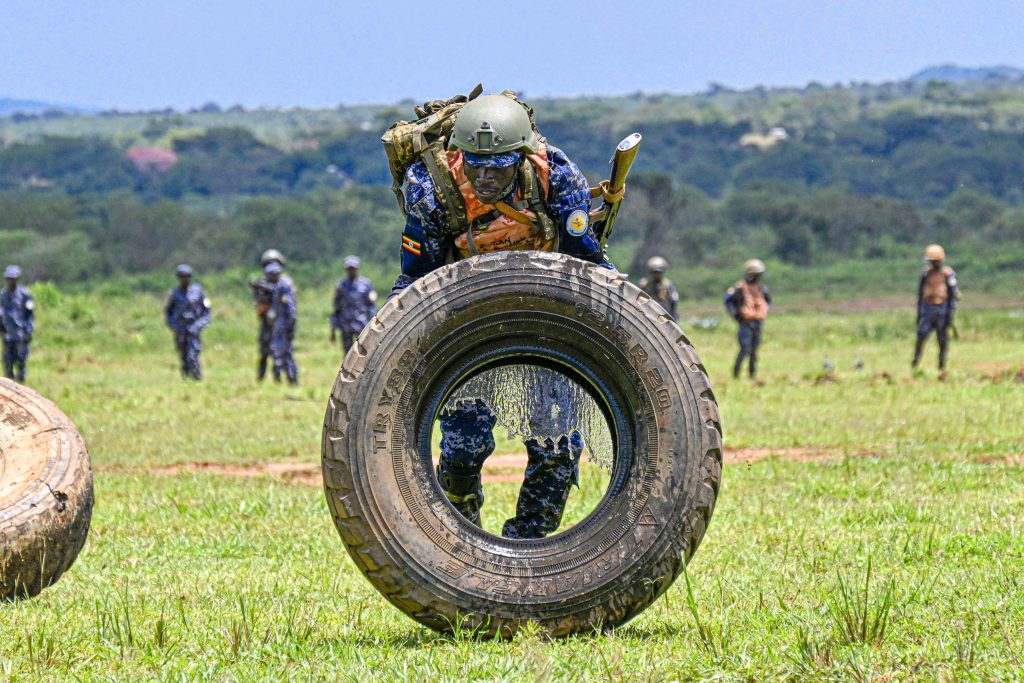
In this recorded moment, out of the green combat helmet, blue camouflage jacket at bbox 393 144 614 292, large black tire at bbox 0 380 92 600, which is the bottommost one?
large black tire at bbox 0 380 92 600

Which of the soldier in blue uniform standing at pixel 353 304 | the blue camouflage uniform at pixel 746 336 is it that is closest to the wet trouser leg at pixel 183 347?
the soldier in blue uniform standing at pixel 353 304

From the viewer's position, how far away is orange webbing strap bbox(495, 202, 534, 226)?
5.64 m

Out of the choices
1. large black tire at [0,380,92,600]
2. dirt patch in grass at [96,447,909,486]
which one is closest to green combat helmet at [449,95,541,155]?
large black tire at [0,380,92,600]

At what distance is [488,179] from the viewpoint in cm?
553

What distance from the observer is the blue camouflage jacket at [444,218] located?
5645 mm

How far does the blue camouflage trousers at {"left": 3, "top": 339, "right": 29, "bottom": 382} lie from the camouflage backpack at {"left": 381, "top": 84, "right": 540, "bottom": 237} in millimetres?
17343

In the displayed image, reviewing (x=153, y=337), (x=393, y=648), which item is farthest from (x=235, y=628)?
(x=153, y=337)

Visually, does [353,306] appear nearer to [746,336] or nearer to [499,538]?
[746,336]

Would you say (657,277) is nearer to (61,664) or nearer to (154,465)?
(154,465)

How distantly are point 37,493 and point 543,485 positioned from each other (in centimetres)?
200

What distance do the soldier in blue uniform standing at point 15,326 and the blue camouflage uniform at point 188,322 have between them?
2046 mm

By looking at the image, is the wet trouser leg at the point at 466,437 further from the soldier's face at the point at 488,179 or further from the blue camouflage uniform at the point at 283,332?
the blue camouflage uniform at the point at 283,332

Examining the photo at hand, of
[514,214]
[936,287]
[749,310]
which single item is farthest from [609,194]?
[936,287]

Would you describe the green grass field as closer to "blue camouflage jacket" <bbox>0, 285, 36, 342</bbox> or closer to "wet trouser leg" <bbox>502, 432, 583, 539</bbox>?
"wet trouser leg" <bbox>502, 432, 583, 539</bbox>
